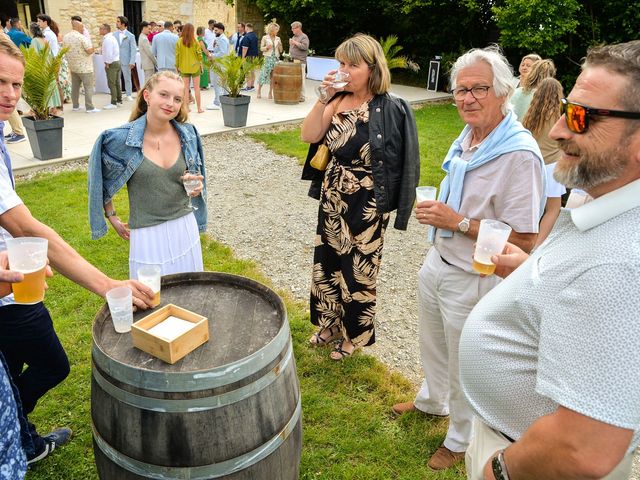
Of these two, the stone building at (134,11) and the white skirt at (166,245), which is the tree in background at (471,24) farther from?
the white skirt at (166,245)

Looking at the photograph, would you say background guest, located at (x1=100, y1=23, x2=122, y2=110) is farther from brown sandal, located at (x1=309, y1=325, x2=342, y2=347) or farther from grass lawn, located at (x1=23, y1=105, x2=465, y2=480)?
brown sandal, located at (x1=309, y1=325, x2=342, y2=347)

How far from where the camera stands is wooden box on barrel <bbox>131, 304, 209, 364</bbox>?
1.86 metres

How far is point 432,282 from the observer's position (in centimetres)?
289

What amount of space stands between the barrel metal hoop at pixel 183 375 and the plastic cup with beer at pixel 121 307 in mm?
194

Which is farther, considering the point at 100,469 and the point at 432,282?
the point at 432,282

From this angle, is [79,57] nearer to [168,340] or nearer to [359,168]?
[359,168]

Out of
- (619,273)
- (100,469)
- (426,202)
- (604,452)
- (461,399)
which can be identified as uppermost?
(619,273)

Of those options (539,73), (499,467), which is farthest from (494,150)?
(539,73)

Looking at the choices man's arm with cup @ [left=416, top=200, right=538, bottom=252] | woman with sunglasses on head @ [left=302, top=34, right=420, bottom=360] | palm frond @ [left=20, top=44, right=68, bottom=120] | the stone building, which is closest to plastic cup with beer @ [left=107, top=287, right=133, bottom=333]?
man's arm with cup @ [left=416, top=200, right=538, bottom=252]

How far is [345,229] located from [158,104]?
1539mm

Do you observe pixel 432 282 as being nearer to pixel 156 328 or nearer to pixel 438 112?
pixel 156 328

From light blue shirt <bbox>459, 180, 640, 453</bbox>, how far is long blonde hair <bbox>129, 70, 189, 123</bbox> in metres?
2.60

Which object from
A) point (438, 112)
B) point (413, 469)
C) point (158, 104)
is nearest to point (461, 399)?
point (413, 469)

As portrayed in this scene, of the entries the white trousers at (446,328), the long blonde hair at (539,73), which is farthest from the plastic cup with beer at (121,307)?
the long blonde hair at (539,73)
